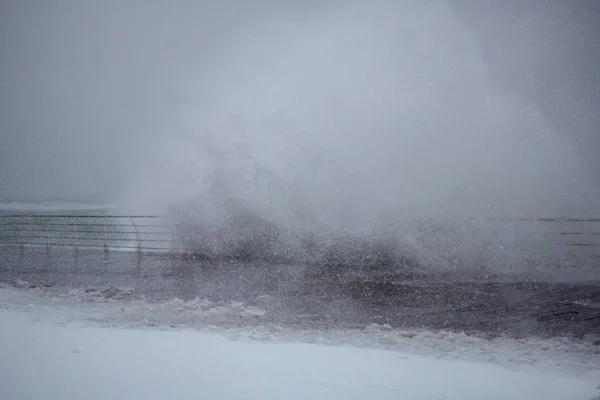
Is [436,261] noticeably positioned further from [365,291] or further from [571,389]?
[571,389]

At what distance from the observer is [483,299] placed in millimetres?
8758

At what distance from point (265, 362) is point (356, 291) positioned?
4.79 m

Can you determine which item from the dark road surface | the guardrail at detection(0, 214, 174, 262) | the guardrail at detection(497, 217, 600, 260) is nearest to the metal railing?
the guardrail at detection(0, 214, 174, 262)

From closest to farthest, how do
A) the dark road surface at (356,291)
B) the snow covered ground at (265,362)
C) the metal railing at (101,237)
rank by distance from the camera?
the snow covered ground at (265,362) → the dark road surface at (356,291) → the metal railing at (101,237)

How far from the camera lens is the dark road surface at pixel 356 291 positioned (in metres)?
7.20

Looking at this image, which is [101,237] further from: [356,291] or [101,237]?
[356,291]

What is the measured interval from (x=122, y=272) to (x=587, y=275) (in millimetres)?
12463

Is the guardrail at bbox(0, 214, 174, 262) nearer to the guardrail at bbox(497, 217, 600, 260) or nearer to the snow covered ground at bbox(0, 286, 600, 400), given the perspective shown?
the snow covered ground at bbox(0, 286, 600, 400)

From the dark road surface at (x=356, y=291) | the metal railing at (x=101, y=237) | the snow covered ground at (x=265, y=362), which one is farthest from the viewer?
the metal railing at (x=101, y=237)

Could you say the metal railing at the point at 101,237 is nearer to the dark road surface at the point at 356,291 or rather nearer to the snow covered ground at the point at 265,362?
the dark road surface at the point at 356,291

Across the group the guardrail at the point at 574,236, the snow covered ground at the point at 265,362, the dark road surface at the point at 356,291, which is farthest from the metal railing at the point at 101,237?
the guardrail at the point at 574,236

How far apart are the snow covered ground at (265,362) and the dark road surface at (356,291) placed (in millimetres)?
845

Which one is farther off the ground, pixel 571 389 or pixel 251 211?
pixel 251 211

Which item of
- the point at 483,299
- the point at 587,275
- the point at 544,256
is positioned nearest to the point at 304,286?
the point at 483,299
